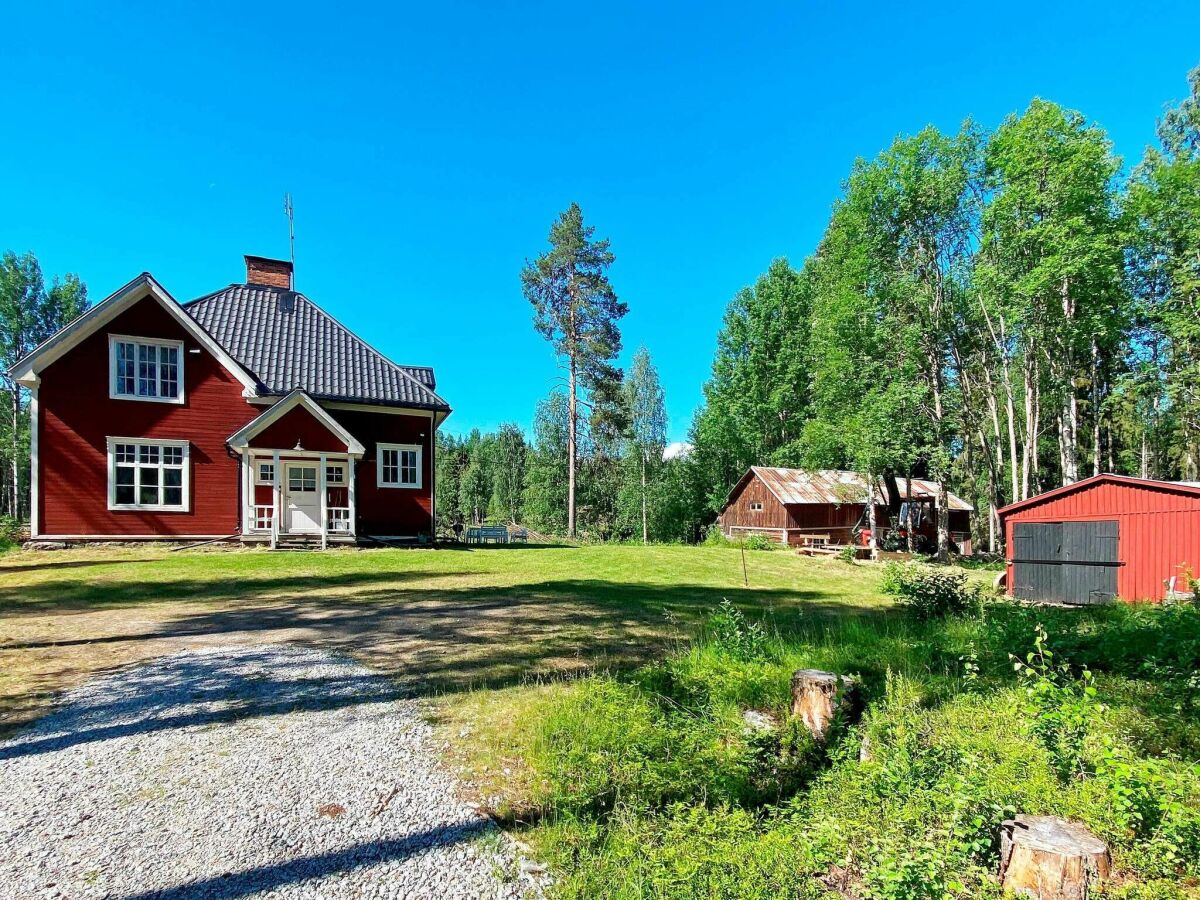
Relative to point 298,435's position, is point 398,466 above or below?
below

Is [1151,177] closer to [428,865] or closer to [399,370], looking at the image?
[399,370]

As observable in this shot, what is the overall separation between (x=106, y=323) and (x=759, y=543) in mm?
28848

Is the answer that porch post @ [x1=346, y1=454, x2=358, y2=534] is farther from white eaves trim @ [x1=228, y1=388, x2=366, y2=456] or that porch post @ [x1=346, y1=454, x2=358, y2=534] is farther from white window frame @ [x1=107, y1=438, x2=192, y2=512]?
white window frame @ [x1=107, y1=438, x2=192, y2=512]

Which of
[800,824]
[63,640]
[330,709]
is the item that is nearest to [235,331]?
[63,640]

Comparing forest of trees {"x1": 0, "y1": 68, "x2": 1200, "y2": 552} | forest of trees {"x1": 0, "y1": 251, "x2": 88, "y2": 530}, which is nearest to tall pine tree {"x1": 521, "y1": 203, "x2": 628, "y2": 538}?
forest of trees {"x1": 0, "y1": 68, "x2": 1200, "y2": 552}

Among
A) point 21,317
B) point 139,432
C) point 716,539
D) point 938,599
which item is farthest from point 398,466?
point 21,317

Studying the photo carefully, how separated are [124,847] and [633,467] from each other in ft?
139

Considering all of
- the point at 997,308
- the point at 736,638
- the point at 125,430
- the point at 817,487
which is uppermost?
the point at 997,308

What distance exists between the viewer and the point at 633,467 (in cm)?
4512

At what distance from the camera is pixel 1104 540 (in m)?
14.1

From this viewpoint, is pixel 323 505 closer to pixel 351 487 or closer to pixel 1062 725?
pixel 351 487

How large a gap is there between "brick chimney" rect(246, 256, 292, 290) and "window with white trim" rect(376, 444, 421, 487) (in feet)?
28.2

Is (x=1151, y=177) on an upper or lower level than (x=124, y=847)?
upper

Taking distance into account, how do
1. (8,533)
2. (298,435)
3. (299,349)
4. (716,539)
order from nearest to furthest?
(298,435) → (8,533) → (299,349) → (716,539)
